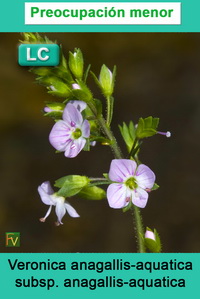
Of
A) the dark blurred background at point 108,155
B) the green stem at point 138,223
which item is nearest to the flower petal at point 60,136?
the green stem at point 138,223

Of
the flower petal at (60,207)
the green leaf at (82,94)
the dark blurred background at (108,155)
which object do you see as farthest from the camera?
the dark blurred background at (108,155)

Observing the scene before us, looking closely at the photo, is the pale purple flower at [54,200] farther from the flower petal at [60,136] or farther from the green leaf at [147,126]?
the green leaf at [147,126]

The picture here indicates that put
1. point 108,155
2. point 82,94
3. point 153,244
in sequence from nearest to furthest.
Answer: point 82,94
point 153,244
point 108,155

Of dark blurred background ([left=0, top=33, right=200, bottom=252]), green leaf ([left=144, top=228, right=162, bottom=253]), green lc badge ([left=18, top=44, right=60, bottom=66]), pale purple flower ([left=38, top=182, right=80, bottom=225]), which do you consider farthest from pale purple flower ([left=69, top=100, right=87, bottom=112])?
dark blurred background ([left=0, top=33, right=200, bottom=252])

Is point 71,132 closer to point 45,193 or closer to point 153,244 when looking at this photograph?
point 45,193

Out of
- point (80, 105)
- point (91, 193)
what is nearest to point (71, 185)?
point (91, 193)

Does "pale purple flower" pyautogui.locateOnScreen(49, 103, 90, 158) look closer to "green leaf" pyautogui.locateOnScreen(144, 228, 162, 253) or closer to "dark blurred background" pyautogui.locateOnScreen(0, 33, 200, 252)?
"green leaf" pyautogui.locateOnScreen(144, 228, 162, 253)

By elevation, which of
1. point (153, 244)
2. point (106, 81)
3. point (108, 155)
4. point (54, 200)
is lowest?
point (153, 244)
